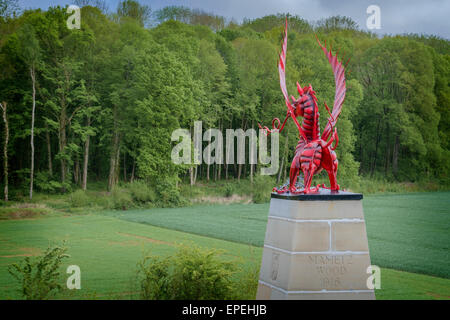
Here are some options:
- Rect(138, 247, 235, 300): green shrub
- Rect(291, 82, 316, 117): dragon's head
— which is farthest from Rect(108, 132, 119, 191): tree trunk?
Rect(291, 82, 316, 117): dragon's head

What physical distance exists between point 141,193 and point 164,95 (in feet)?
22.3

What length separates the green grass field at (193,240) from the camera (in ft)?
36.4

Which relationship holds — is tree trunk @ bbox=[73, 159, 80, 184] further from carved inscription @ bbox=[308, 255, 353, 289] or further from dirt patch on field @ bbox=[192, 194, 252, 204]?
carved inscription @ bbox=[308, 255, 353, 289]

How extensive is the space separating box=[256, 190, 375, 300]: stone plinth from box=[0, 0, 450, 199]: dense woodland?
2065cm

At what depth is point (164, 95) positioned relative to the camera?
3102 centimetres

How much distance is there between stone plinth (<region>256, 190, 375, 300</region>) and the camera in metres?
6.45

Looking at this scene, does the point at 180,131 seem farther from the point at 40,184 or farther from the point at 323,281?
the point at 323,281

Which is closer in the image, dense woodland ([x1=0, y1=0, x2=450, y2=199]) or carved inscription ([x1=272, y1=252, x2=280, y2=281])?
carved inscription ([x1=272, y1=252, x2=280, y2=281])

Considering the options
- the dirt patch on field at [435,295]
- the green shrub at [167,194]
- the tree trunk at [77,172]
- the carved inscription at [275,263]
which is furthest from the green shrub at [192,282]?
the tree trunk at [77,172]

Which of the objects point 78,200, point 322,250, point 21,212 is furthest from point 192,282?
point 78,200

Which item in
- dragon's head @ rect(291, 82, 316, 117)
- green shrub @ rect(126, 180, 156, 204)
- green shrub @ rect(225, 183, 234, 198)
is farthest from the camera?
green shrub @ rect(225, 183, 234, 198)

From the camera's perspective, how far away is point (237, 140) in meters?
40.9

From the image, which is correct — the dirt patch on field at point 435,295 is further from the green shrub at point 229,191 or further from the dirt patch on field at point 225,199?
the green shrub at point 229,191
